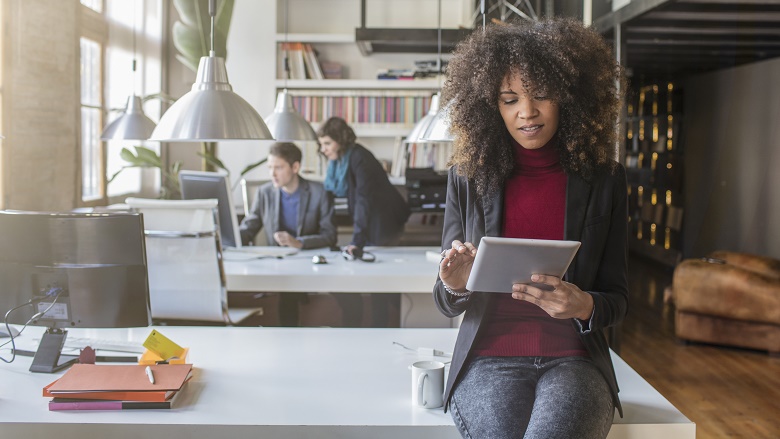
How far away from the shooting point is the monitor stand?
2.13 meters

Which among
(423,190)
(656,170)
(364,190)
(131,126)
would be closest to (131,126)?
(131,126)

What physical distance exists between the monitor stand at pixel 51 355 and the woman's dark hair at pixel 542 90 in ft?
3.76

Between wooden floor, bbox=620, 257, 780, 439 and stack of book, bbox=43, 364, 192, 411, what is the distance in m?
2.77

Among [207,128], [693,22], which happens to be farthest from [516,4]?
[207,128]

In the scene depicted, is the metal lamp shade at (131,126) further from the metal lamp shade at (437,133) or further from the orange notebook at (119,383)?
the orange notebook at (119,383)

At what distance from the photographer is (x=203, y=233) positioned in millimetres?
3260

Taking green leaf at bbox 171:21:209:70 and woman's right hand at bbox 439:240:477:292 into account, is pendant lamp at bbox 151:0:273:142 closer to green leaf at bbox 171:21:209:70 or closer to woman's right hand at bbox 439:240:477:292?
woman's right hand at bbox 439:240:477:292

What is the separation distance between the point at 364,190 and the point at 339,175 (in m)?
0.47

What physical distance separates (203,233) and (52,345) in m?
1.13

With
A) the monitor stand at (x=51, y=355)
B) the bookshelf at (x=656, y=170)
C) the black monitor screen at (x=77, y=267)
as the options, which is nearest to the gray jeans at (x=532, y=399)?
the black monitor screen at (x=77, y=267)

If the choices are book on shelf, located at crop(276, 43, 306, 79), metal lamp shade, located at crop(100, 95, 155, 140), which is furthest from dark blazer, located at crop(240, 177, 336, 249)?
book on shelf, located at crop(276, 43, 306, 79)

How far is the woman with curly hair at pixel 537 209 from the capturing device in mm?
1748

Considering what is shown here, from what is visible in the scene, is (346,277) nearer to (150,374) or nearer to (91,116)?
(150,374)

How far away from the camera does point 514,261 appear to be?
1646 mm
